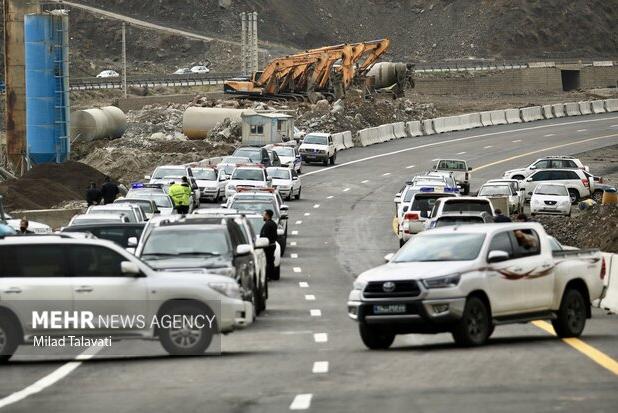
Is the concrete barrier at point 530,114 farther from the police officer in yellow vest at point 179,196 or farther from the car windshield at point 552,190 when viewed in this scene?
the police officer in yellow vest at point 179,196

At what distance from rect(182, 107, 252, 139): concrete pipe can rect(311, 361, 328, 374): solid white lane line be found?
7070cm

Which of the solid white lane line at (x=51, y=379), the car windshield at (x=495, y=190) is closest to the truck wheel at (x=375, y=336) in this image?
the solid white lane line at (x=51, y=379)

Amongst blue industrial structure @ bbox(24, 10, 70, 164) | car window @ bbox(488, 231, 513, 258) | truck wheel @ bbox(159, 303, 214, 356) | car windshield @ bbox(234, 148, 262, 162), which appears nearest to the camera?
truck wheel @ bbox(159, 303, 214, 356)

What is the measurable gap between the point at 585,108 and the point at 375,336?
299 ft

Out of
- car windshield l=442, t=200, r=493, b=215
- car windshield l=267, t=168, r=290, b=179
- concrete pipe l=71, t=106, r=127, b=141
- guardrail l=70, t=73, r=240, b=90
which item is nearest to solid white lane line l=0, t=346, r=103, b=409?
car windshield l=442, t=200, r=493, b=215

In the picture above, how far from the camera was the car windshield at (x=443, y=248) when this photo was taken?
1953 cm

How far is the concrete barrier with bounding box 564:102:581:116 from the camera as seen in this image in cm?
10675

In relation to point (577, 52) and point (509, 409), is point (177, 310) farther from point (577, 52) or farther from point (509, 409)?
point (577, 52)

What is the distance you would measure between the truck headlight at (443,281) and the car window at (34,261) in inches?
179

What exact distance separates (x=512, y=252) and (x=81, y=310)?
582 cm

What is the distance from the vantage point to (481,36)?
172m

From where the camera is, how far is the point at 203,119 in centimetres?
8900

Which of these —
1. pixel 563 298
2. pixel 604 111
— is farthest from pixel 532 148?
pixel 563 298

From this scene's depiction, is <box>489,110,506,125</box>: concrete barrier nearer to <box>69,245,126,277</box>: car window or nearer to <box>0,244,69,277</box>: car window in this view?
<box>69,245,126,277</box>: car window
